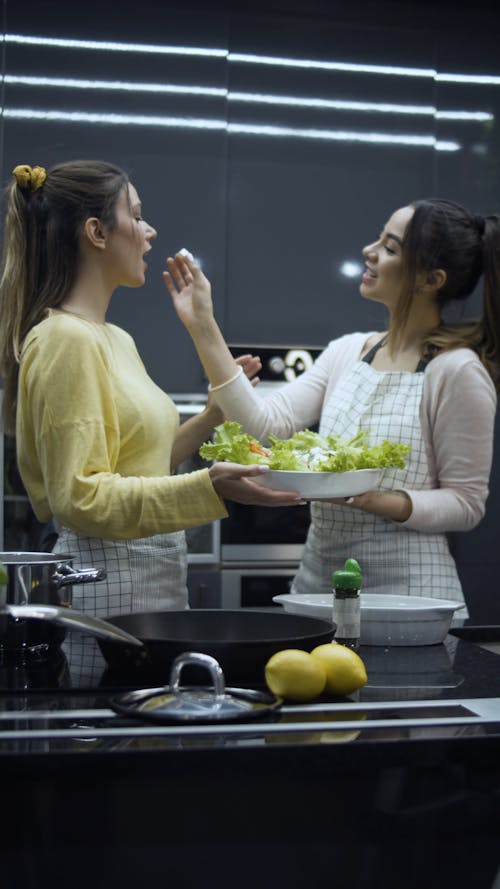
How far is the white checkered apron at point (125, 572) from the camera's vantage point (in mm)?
1862

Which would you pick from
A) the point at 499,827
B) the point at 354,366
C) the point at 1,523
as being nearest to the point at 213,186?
the point at 354,366

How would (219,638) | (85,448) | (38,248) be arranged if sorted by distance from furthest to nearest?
(38,248) < (85,448) < (219,638)

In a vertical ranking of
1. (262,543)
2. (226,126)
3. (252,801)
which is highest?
(226,126)

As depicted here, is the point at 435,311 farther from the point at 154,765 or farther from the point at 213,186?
the point at 154,765

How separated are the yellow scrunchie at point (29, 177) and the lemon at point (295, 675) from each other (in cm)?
119

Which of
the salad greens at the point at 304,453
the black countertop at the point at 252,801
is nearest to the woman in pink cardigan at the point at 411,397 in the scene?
the salad greens at the point at 304,453

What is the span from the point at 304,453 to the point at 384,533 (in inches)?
13.0

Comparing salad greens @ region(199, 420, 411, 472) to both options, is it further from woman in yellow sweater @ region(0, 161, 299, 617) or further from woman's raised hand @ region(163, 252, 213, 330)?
woman's raised hand @ region(163, 252, 213, 330)

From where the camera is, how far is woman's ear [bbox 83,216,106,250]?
6.57ft

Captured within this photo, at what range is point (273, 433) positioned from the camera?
2.56 m

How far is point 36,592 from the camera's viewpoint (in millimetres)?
1327

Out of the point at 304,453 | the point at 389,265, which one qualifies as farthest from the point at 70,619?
the point at 389,265

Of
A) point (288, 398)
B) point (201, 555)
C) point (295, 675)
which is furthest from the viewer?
point (201, 555)

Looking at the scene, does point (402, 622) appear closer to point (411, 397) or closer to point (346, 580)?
point (346, 580)
